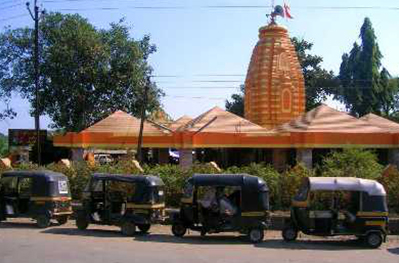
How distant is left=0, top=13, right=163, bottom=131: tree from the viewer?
36812 millimetres

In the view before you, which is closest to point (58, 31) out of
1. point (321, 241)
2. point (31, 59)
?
point (31, 59)

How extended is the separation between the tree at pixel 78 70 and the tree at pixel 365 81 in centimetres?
2213

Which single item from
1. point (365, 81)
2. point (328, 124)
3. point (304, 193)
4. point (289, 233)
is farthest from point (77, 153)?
point (365, 81)

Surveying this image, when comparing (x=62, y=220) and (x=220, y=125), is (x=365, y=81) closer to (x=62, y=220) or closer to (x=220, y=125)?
(x=220, y=125)

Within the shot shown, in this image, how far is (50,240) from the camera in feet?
44.6

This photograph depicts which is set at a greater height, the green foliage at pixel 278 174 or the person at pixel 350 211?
the green foliage at pixel 278 174

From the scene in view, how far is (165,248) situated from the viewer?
1277 centimetres

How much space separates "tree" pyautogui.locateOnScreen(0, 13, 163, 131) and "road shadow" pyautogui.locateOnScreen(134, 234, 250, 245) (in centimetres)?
2346

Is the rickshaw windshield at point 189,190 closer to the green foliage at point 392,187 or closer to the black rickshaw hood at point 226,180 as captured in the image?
the black rickshaw hood at point 226,180

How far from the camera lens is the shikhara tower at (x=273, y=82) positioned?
3878 cm

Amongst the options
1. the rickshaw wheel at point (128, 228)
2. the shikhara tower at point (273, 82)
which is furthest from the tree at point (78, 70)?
the rickshaw wheel at point (128, 228)

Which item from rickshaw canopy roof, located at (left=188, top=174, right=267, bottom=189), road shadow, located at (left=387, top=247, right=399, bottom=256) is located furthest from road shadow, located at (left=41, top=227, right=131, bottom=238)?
road shadow, located at (left=387, top=247, right=399, bottom=256)

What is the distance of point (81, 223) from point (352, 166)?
876cm

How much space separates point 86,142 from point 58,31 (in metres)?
8.44
